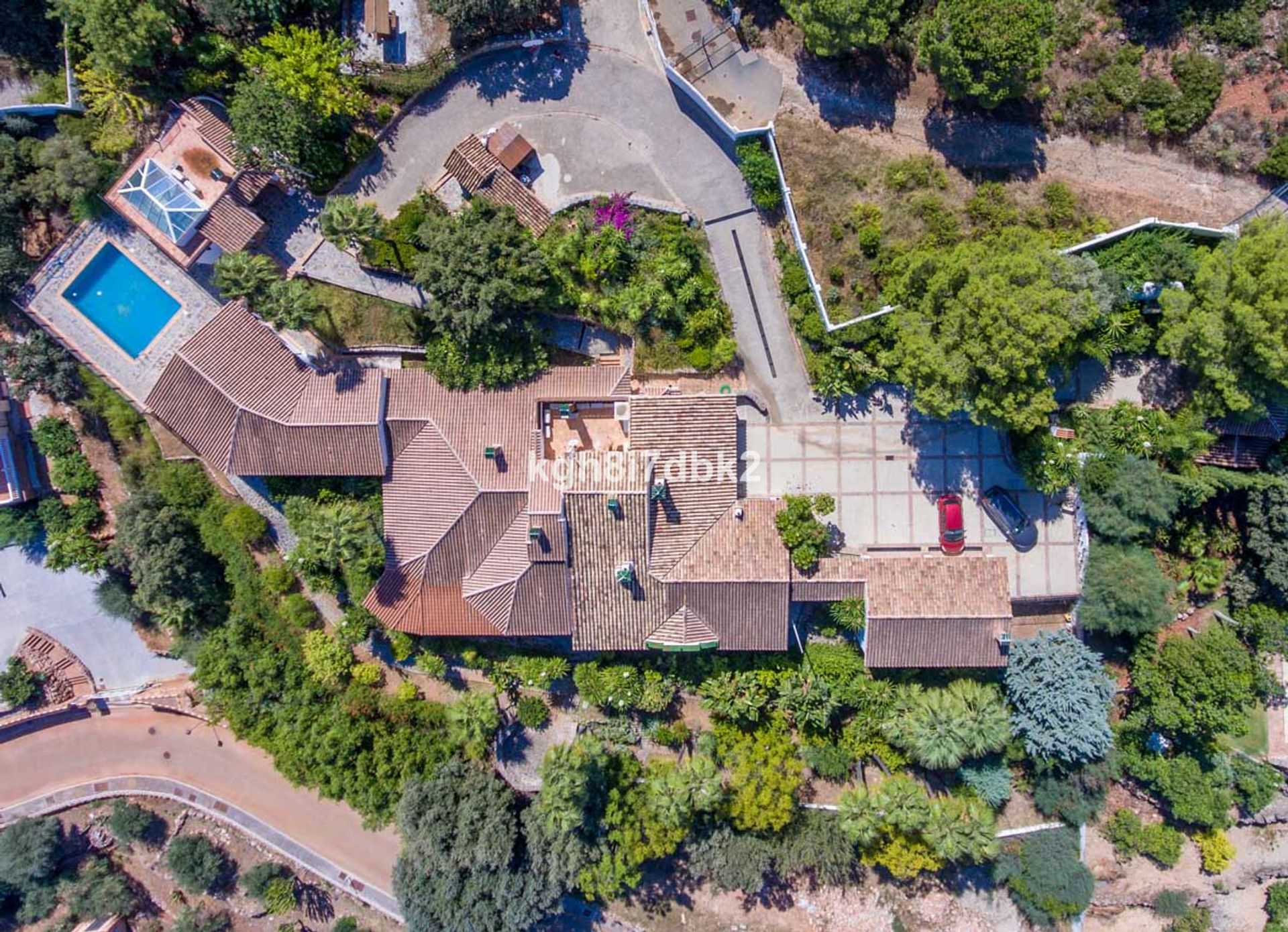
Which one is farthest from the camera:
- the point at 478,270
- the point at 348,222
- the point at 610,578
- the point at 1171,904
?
the point at 1171,904

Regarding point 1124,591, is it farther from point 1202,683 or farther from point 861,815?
point 861,815

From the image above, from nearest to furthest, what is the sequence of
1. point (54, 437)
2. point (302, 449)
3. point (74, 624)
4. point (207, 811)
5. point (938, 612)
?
point (938, 612) → point (302, 449) → point (54, 437) → point (74, 624) → point (207, 811)

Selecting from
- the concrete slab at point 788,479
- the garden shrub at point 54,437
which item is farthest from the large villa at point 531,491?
the garden shrub at point 54,437

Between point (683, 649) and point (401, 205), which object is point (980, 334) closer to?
point (683, 649)

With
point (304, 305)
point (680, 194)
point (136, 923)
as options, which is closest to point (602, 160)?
point (680, 194)

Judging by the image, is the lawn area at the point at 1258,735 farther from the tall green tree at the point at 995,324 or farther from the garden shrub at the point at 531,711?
the garden shrub at the point at 531,711

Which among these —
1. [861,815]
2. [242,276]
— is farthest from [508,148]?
[861,815]

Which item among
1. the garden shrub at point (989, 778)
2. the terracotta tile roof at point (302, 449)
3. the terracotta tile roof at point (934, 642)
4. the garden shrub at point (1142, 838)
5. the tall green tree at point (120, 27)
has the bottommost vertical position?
the garden shrub at point (1142, 838)
